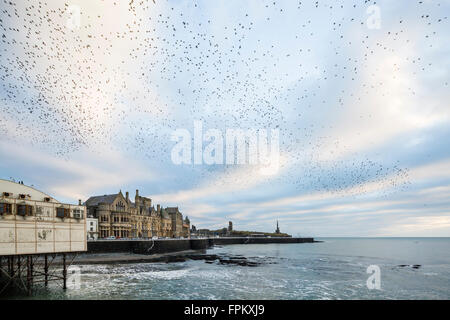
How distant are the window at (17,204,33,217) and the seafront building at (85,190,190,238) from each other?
64.7 metres

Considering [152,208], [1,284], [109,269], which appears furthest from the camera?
[152,208]

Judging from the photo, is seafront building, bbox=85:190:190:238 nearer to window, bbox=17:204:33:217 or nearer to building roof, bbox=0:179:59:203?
building roof, bbox=0:179:59:203

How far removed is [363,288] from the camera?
37188 millimetres

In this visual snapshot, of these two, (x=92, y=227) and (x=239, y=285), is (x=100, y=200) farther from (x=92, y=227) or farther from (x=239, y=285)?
(x=239, y=285)

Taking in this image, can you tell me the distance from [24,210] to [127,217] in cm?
7271

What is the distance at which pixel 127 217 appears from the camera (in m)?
97.5

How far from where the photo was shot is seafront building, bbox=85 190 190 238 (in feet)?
296

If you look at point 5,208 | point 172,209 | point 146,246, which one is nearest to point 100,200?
point 146,246

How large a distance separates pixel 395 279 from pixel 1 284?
56.1 m

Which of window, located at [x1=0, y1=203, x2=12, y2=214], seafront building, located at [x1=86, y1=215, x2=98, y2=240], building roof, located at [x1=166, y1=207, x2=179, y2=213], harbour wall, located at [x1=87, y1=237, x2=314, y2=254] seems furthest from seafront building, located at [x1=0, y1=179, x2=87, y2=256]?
building roof, located at [x1=166, y1=207, x2=179, y2=213]

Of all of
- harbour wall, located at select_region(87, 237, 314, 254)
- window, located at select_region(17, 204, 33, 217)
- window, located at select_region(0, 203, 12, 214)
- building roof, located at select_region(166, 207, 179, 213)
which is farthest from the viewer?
building roof, located at select_region(166, 207, 179, 213)
